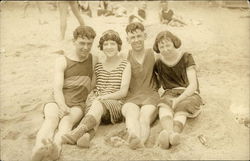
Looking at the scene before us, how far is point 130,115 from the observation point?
2.14 metres

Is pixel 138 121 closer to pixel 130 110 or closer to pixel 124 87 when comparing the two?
pixel 130 110

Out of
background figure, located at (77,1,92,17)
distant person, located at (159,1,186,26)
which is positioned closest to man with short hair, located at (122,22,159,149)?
distant person, located at (159,1,186,26)

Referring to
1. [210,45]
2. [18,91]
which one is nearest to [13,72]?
[18,91]

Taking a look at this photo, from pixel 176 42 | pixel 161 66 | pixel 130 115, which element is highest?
pixel 176 42

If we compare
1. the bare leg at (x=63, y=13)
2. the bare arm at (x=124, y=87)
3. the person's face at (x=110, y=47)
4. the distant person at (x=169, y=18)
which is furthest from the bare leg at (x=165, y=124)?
the distant person at (x=169, y=18)

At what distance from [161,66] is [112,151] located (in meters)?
0.72

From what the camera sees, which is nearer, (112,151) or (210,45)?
(112,151)

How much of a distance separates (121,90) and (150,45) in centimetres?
168

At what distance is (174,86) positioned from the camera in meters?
2.40

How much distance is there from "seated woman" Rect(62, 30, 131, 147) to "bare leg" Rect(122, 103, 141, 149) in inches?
A: 2.7

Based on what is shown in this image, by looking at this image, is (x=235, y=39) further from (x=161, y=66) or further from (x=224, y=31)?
(x=161, y=66)

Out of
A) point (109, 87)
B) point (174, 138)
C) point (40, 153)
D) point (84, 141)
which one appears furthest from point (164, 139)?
point (40, 153)

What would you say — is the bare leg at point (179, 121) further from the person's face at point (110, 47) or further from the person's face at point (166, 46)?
the person's face at point (110, 47)

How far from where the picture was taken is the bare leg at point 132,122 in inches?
77.9
